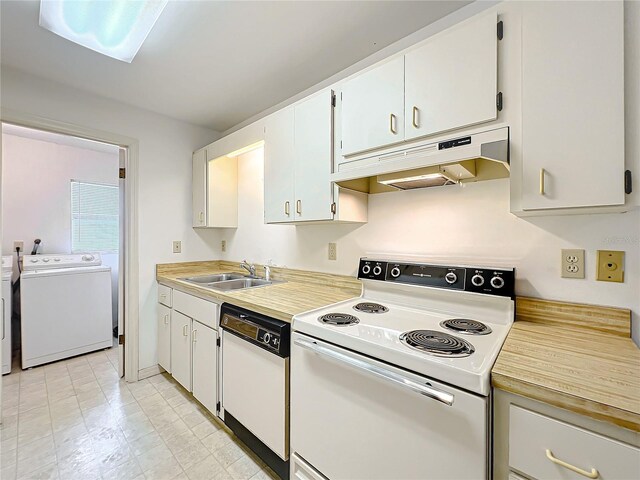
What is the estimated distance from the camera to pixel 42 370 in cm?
262

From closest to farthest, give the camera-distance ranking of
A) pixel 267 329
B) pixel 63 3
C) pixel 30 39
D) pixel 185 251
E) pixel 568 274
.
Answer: pixel 568 274, pixel 63 3, pixel 267 329, pixel 30 39, pixel 185 251

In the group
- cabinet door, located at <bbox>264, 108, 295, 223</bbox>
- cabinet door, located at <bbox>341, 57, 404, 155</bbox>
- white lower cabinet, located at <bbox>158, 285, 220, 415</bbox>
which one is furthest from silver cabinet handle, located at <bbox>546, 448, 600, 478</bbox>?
white lower cabinet, located at <bbox>158, 285, 220, 415</bbox>

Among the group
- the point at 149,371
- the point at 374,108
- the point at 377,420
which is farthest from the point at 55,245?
the point at 377,420

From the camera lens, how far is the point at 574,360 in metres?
0.84

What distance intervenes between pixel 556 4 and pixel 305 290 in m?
1.78

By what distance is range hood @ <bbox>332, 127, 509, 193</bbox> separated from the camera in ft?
3.40

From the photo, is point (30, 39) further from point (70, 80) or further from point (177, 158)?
point (177, 158)

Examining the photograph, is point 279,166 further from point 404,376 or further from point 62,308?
point 62,308

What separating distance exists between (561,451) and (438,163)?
0.95m

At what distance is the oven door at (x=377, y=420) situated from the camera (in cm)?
80

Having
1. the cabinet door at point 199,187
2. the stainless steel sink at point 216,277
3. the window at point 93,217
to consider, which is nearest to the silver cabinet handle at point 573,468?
the stainless steel sink at point 216,277

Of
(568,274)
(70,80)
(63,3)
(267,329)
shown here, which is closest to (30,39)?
(70,80)

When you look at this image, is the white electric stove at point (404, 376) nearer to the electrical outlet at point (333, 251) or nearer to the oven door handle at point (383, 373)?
the oven door handle at point (383, 373)

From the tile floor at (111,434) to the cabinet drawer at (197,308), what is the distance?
0.70 m
